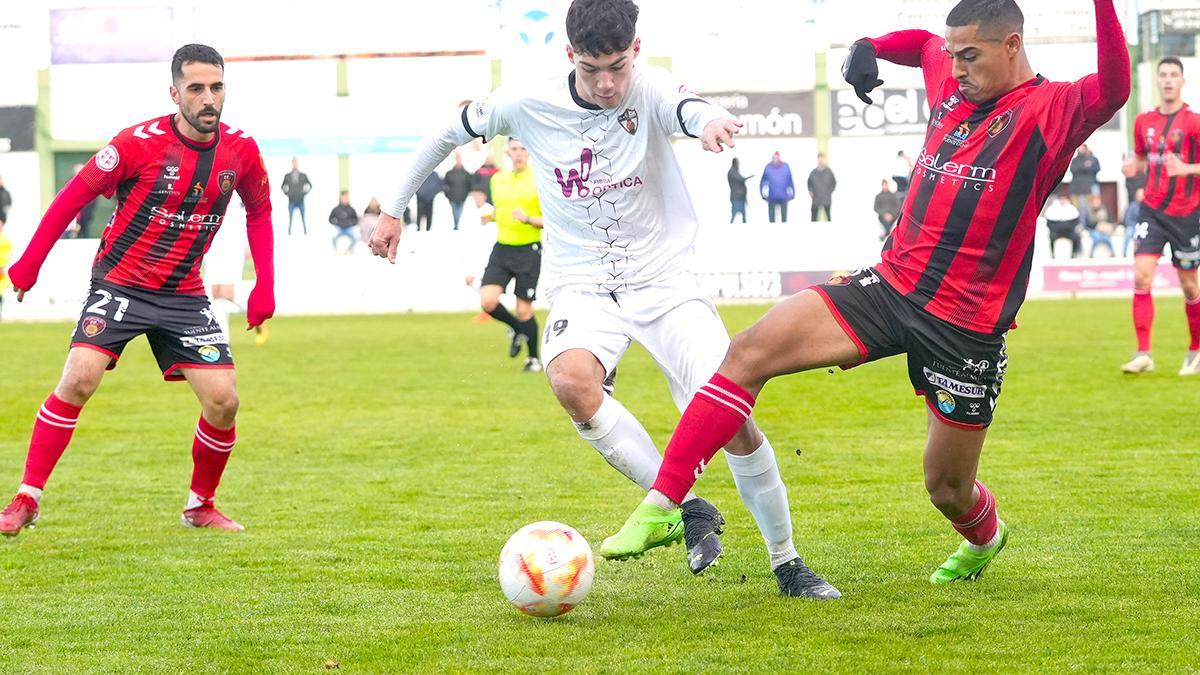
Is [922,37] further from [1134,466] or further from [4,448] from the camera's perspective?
Result: [4,448]

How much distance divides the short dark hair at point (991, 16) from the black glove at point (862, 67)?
0.43 m

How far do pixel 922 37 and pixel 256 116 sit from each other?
3095 centimetres

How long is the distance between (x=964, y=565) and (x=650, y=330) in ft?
4.62

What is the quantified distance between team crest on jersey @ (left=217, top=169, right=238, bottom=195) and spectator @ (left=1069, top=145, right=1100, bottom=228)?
27096 mm

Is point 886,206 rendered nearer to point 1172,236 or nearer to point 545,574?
point 1172,236

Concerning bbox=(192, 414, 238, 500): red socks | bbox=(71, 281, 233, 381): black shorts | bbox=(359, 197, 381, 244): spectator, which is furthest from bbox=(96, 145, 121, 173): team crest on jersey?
bbox=(359, 197, 381, 244): spectator

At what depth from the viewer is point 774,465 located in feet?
17.7

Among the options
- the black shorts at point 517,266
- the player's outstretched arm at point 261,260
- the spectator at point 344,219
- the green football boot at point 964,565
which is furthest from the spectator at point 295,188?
the green football boot at point 964,565

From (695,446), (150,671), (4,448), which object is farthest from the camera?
(4,448)

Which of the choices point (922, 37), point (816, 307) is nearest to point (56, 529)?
point (816, 307)

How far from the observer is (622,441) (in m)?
5.55

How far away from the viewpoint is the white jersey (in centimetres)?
566

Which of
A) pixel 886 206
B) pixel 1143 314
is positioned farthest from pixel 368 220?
pixel 1143 314

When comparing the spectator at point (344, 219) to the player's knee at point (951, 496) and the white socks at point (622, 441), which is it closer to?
the white socks at point (622, 441)
